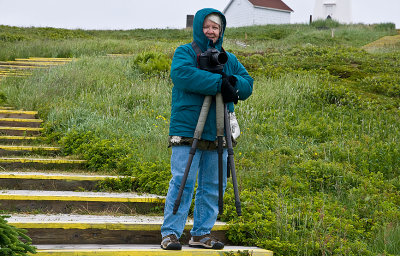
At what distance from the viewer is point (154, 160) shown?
5973 millimetres

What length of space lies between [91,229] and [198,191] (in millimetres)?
1002

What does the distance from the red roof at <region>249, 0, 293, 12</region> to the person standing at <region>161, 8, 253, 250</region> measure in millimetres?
36712

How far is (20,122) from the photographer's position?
26.2 feet

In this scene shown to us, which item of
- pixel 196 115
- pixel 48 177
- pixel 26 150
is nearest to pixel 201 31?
pixel 196 115

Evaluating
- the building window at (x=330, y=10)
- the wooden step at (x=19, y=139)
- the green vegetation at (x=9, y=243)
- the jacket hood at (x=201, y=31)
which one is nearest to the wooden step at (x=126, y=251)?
the green vegetation at (x=9, y=243)

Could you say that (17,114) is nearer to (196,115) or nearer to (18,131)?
(18,131)

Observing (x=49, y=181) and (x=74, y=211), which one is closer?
(x=74, y=211)

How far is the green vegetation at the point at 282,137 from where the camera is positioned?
4340 millimetres

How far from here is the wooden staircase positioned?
12.6 ft

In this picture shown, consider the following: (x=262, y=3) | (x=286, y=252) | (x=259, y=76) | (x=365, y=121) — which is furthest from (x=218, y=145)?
(x=262, y=3)

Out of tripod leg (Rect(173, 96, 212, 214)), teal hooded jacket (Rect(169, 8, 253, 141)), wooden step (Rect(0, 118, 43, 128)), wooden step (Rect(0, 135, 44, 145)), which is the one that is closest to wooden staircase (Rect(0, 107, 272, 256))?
tripod leg (Rect(173, 96, 212, 214))

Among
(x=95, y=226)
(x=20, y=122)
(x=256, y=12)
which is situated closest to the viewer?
(x=95, y=226)

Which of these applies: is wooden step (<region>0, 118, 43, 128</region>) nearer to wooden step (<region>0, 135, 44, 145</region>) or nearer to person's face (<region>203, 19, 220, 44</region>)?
wooden step (<region>0, 135, 44, 145</region>)

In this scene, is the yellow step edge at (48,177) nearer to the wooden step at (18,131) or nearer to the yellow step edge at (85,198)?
the yellow step edge at (85,198)
